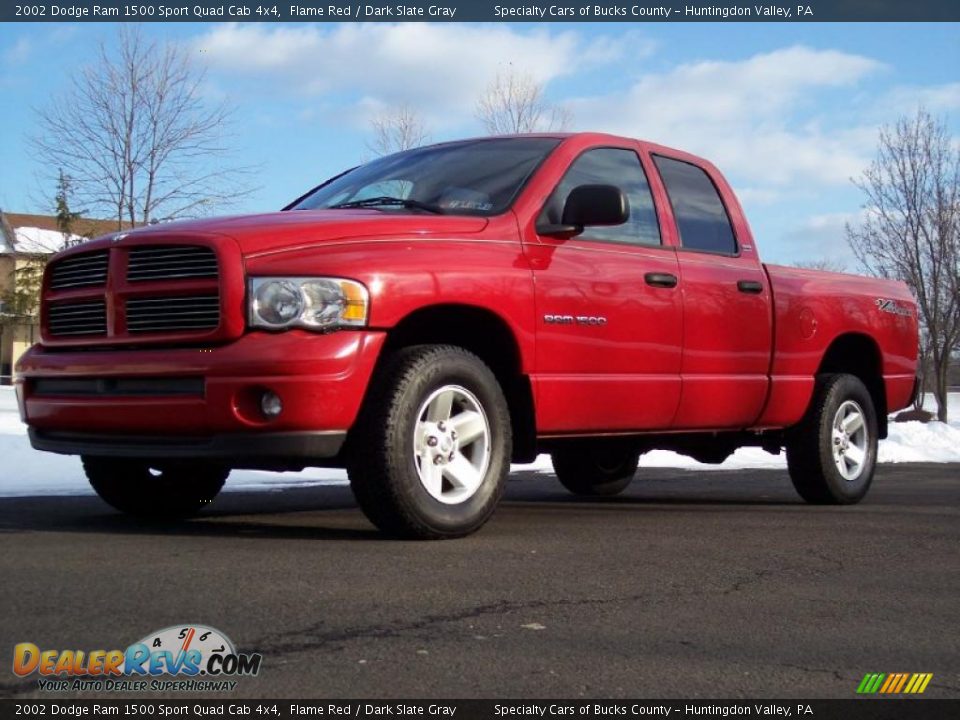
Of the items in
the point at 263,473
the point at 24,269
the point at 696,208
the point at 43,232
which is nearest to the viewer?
the point at 696,208

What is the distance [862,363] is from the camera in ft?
28.1

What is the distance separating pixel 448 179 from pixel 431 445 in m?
1.66

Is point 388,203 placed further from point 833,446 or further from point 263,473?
point 263,473

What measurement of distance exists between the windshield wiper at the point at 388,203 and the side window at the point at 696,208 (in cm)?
167

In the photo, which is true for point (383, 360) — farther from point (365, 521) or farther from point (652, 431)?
point (652, 431)

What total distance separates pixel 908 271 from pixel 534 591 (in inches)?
1003

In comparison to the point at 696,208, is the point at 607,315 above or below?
below

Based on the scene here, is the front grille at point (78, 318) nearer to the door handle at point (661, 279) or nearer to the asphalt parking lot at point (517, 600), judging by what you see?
the asphalt parking lot at point (517, 600)

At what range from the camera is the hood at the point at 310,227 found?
5.25 m

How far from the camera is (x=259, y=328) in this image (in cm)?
514

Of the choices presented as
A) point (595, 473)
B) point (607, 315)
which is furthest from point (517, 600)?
point (595, 473)

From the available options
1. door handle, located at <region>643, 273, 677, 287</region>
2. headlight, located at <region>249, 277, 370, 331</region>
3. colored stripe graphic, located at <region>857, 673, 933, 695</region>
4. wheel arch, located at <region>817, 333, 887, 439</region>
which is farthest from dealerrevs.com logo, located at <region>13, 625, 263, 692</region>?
wheel arch, located at <region>817, 333, 887, 439</region>
